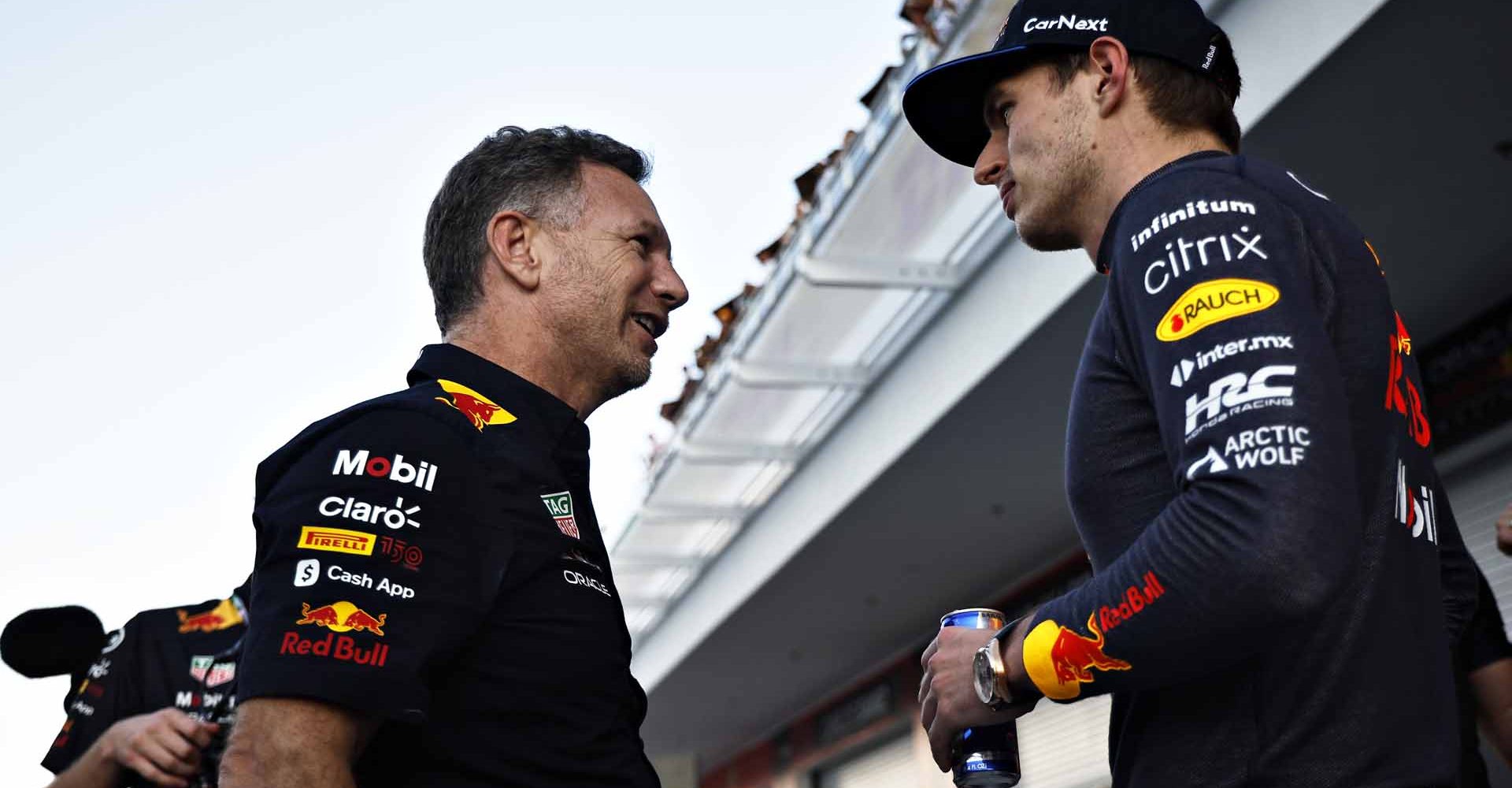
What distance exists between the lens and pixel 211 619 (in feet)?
10.4

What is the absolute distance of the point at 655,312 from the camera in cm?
235

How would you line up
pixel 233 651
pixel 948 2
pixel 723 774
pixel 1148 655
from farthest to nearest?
pixel 723 774 → pixel 948 2 → pixel 233 651 → pixel 1148 655

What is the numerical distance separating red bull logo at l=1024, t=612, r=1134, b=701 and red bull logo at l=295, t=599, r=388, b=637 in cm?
73

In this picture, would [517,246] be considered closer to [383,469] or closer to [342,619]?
[383,469]

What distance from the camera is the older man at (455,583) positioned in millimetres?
1468

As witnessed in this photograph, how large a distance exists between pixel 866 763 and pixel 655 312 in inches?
501

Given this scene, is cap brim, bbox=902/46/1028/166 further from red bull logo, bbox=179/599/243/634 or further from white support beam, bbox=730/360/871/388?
white support beam, bbox=730/360/871/388

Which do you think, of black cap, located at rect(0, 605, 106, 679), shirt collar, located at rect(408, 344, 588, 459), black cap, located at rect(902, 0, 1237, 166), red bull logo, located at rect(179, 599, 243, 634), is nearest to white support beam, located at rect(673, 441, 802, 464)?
red bull logo, located at rect(179, 599, 243, 634)

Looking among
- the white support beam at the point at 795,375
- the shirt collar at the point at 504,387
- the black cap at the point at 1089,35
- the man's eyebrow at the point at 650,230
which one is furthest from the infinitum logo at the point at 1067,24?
the white support beam at the point at 795,375

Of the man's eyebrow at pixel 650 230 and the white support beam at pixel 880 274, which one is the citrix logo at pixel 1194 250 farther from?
the white support beam at pixel 880 274

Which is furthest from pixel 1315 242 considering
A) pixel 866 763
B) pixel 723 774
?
pixel 723 774

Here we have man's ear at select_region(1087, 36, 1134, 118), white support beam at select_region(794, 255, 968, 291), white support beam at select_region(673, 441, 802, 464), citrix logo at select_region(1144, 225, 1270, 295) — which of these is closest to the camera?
citrix logo at select_region(1144, 225, 1270, 295)

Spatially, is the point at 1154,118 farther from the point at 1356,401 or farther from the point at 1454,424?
the point at 1454,424

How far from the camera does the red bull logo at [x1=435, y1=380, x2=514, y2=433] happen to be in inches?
72.0
